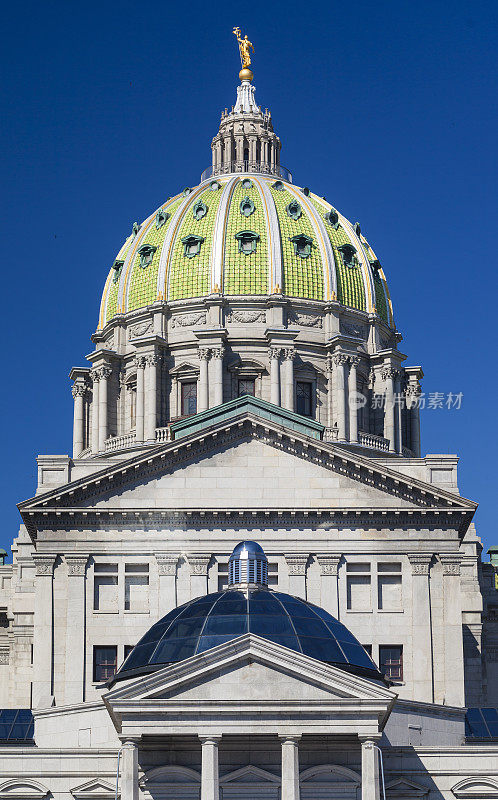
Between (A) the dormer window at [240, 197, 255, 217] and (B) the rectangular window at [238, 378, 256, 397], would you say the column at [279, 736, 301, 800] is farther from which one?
(A) the dormer window at [240, 197, 255, 217]

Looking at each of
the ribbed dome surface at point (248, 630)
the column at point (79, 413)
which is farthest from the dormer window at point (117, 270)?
the ribbed dome surface at point (248, 630)

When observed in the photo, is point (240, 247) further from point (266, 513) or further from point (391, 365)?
point (266, 513)

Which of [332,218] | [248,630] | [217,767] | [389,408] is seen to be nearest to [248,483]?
[248,630]

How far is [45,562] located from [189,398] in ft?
130

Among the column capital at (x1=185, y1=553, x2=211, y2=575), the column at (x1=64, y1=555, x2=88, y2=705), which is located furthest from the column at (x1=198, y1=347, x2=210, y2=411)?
the column at (x1=64, y1=555, x2=88, y2=705)

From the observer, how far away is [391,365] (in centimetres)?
13975

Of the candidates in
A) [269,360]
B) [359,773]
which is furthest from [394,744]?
[269,360]

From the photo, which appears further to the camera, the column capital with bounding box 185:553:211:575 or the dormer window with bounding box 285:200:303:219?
the dormer window with bounding box 285:200:303:219

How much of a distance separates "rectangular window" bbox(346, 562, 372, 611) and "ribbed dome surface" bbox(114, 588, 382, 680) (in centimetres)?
1852

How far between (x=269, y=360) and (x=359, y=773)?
6381 cm

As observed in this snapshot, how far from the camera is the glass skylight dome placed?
73812 millimetres

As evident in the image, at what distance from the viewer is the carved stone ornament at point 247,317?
137 metres

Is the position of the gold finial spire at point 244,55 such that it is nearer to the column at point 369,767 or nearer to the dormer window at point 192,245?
the dormer window at point 192,245

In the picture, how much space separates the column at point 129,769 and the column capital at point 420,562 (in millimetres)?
29988
